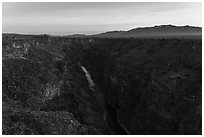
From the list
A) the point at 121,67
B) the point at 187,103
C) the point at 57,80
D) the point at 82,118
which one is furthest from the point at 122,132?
the point at 121,67

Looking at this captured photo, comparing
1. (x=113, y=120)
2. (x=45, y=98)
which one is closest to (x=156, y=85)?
(x=113, y=120)

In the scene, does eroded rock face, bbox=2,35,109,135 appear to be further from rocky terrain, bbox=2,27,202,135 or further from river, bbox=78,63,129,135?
river, bbox=78,63,129,135

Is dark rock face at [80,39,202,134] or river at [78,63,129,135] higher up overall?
dark rock face at [80,39,202,134]

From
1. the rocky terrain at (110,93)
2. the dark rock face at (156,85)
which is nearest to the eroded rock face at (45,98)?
the rocky terrain at (110,93)

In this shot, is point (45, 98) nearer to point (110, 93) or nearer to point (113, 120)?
point (113, 120)

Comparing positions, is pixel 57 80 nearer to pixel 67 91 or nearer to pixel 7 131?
pixel 67 91

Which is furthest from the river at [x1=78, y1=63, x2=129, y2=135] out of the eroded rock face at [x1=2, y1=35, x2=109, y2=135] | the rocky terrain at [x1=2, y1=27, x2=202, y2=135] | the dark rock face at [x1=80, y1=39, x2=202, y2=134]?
the eroded rock face at [x1=2, y1=35, x2=109, y2=135]

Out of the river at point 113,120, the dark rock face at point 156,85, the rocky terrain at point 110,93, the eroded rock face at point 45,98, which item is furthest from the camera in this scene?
the river at point 113,120

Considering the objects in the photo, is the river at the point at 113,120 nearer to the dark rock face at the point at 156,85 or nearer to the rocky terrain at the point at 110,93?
the rocky terrain at the point at 110,93
